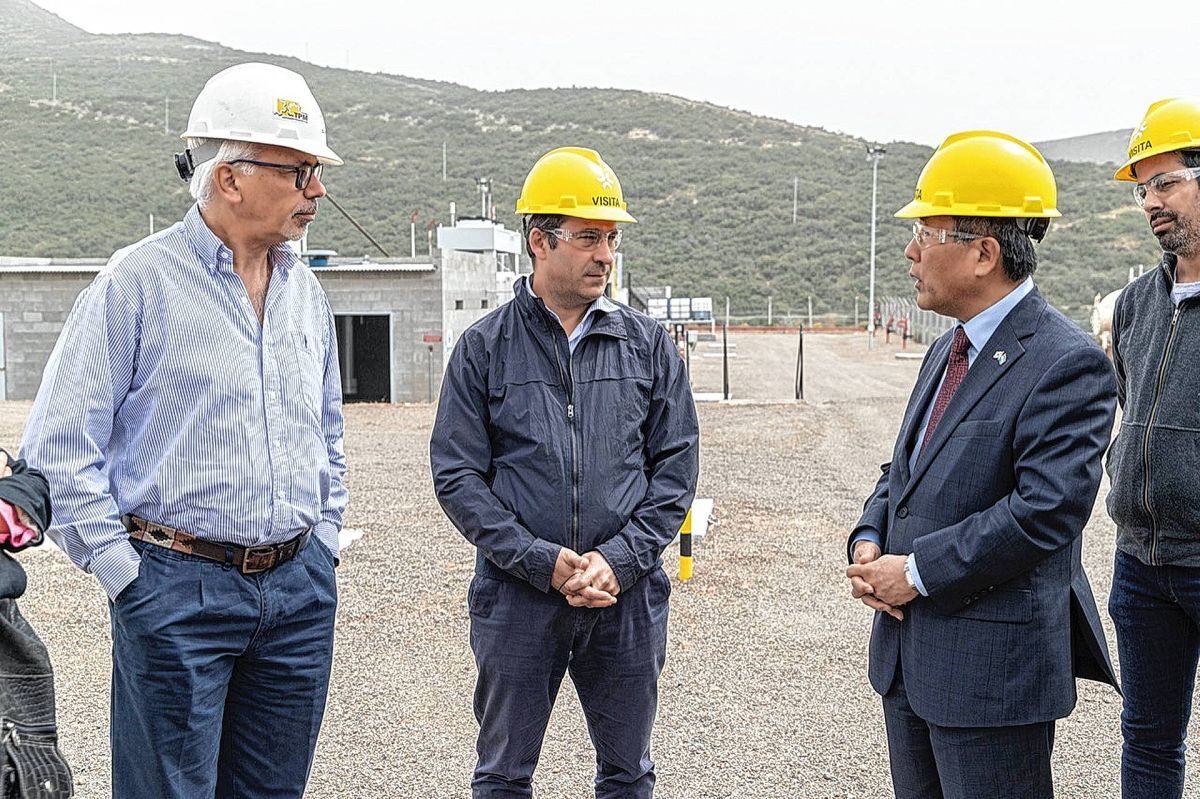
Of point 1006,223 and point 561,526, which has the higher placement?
point 1006,223

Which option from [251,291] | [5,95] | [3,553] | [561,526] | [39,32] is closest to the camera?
[3,553]

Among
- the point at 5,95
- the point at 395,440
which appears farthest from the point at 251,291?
the point at 5,95

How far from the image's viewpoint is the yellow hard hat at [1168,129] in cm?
Result: 340

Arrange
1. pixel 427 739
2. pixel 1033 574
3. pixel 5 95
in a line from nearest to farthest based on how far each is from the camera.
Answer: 1. pixel 1033 574
2. pixel 427 739
3. pixel 5 95

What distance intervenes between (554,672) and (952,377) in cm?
146

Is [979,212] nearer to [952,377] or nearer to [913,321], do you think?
[952,377]

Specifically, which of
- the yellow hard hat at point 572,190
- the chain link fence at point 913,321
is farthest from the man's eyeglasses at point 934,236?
the chain link fence at point 913,321

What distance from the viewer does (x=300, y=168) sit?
3.04m

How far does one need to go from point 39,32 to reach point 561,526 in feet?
463

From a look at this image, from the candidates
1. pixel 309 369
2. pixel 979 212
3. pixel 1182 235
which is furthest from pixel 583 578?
pixel 1182 235

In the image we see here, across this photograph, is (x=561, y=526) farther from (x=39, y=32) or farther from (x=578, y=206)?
(x=39, y=32)

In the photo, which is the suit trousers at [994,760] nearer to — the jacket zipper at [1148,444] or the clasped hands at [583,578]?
the jacket zipper at [1148,444]

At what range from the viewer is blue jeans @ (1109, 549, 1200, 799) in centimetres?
348

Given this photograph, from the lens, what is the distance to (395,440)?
1623 cm
